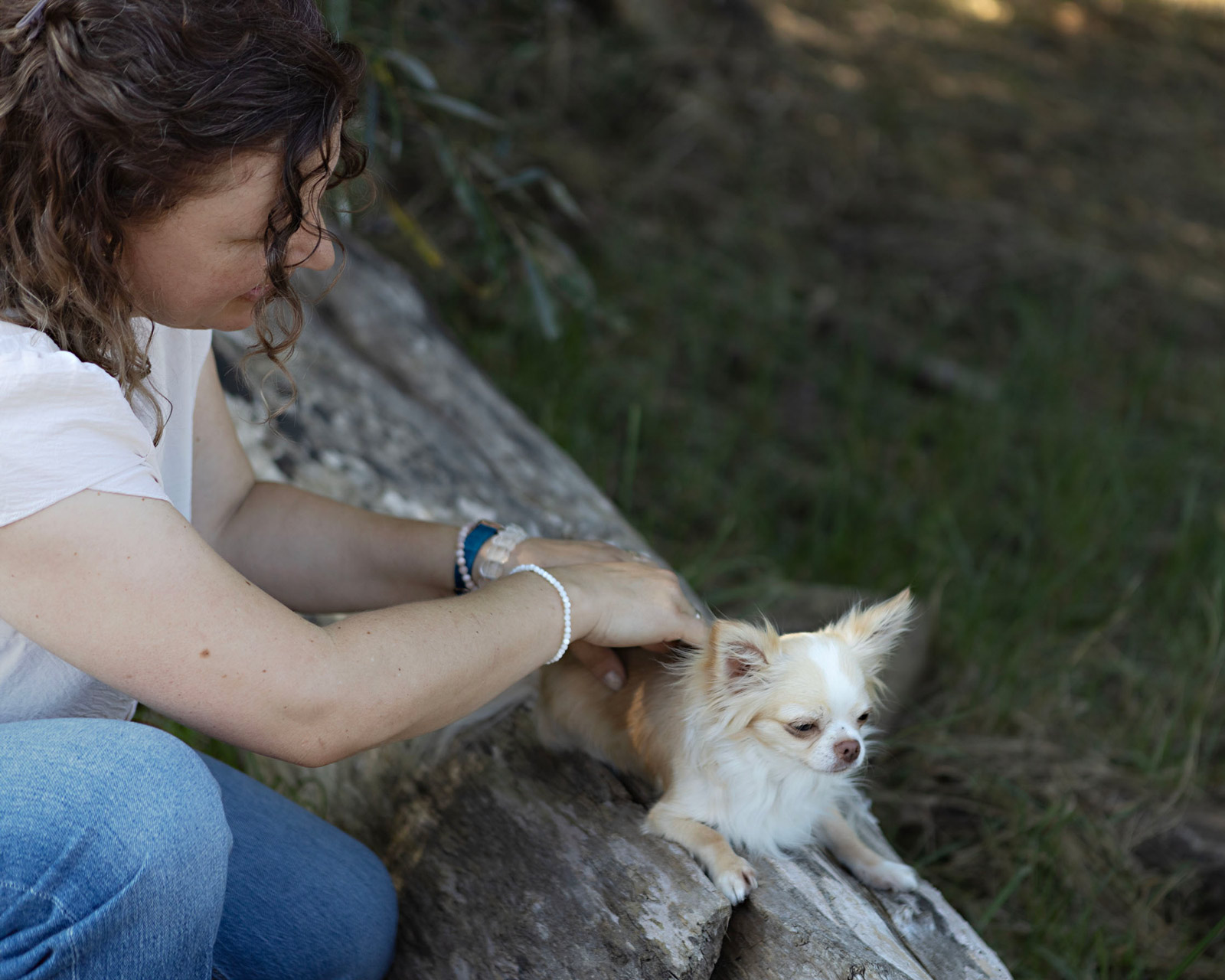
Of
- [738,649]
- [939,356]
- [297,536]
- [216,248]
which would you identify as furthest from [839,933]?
[939,356]

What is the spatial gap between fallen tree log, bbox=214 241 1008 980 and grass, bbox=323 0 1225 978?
14.7 inches

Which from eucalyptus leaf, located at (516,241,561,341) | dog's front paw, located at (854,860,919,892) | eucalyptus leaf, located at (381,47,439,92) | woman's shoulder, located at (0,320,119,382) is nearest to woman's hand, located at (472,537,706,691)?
dog's front paw, located at (854,860,919,892)

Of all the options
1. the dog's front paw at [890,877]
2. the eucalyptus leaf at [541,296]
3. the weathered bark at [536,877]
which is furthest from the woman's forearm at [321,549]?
the eucalyptus leaf at [541,296]

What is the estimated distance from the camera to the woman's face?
1118mm

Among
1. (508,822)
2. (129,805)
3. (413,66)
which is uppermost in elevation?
(413,66)

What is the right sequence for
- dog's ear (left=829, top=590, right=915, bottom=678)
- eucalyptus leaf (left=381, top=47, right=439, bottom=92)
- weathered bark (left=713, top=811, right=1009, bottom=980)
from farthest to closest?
1. eucalyptus leaf (left=381, top=47, right=439, bottom=92)
2. dog's ear (left=829, top=590, right=915, bottom=678)
3. weathered bark (left=713, top=811, right=1009, bottom=980)

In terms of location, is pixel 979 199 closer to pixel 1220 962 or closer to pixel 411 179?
pixel 411 179

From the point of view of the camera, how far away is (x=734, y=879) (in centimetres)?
137

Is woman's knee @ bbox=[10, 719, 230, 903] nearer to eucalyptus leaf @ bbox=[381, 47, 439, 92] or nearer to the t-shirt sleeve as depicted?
the t-shirt sleeve

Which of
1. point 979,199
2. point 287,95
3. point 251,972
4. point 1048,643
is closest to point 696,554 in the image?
point 1048,643

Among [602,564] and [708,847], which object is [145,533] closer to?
[602,564]

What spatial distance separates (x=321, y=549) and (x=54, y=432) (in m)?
0.66

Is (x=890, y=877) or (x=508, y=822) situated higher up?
(x=890, y=877)

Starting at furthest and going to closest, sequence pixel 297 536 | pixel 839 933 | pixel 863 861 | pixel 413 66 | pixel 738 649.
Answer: pixel 413 66, pixel 297 536, pixel 863 861, pixel 738 649, pixel 839 933
